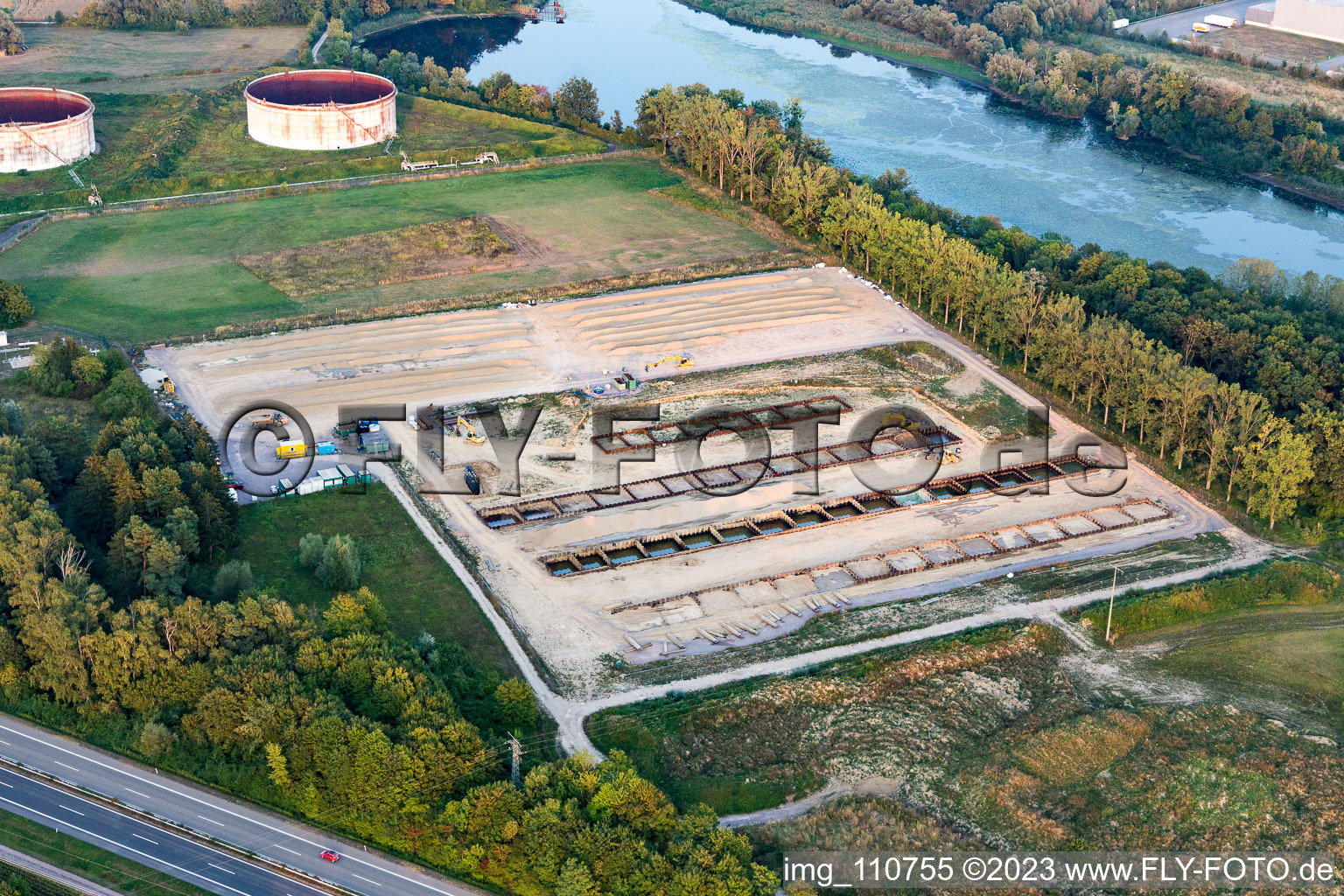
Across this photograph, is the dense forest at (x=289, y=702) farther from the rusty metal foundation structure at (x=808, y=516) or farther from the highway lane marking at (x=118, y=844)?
the rusty metal foundation structure at (x=808, y=516)

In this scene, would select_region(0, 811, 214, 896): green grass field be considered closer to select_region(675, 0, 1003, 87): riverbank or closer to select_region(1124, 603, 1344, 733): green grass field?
select_region(1124, 603, 1344, 733): green grass field

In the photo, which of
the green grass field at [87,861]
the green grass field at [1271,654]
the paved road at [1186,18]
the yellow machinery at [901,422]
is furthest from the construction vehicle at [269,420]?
the paved road at [1186,18]

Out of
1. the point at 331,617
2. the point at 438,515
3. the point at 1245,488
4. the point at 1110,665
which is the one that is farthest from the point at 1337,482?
the point at 331,617

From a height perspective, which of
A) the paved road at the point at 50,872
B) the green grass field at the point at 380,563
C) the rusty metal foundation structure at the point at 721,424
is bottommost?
the paved road at the point at 50,872

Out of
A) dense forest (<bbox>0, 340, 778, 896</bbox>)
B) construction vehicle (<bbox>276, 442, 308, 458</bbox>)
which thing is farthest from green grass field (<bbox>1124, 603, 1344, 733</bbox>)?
construction vehicle (<bbox>276, 442, 308, 458</bbox>)

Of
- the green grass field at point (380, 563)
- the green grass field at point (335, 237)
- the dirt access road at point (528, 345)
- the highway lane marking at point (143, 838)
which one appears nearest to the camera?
the highway lane marking at point (143, 838)

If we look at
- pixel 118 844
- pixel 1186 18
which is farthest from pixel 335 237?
pixel 1186 18
